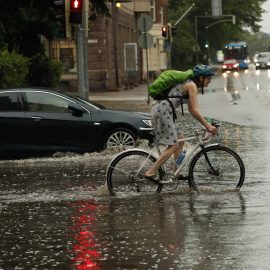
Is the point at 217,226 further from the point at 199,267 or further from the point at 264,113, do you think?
the point at 264,113

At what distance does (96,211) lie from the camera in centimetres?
893

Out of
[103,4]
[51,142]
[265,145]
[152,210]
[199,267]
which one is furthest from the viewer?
[103,4]

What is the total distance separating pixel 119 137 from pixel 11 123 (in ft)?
6.21

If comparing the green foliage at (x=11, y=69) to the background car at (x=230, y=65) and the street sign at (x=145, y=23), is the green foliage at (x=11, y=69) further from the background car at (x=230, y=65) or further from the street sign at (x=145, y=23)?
the background car at (x=230, y=65)

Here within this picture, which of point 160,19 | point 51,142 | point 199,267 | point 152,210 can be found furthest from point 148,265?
point 160,19

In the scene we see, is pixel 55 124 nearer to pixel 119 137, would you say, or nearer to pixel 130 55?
pixel 119 137

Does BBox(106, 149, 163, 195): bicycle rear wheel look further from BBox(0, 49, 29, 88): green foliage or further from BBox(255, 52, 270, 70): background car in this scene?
BBox(255, 52, 270, 70): background car

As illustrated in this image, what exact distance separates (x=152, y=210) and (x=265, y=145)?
24.0 ft

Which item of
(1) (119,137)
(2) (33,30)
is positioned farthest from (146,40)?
(1) (119,137)

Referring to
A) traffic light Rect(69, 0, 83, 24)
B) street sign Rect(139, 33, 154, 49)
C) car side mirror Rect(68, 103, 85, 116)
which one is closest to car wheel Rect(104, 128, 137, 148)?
car side mirror Rect(68, 103, 85, 116)

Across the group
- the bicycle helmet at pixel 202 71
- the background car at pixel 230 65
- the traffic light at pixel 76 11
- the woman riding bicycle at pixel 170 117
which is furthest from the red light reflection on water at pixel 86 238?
the background car at pixel 230 65

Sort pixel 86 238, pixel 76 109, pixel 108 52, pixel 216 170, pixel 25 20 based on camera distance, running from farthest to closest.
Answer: pixel 108 52 → pixel 25 20 → pixel 76 109 → pixel 216 170 → pixel 86 238

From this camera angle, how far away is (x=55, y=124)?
1431cm

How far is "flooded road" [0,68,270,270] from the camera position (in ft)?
21.3
